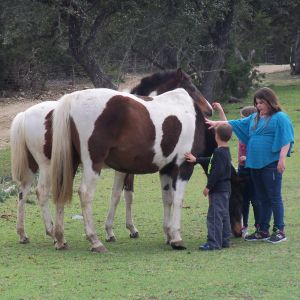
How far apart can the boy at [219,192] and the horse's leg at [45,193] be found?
1.95 metres

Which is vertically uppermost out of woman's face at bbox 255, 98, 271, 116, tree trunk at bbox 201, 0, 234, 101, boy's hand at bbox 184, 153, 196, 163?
woman's face at bbox 255, 98, 271, 116

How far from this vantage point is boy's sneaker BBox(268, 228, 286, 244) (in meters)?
8.55

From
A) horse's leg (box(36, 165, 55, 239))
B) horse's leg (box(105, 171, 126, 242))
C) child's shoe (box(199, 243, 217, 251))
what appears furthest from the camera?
horse's leg (box(105, 171, 126, 242))

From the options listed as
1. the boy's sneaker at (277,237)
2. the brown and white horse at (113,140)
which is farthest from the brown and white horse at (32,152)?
the boy's sneaker at (277,237)

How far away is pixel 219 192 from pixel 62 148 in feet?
5.98

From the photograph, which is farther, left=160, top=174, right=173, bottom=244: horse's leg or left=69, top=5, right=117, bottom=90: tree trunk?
left=69, top=5, right=117, bottom=90: tree trunk

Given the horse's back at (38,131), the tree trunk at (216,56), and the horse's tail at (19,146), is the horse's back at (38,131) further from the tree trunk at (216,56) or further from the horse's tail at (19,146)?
the tree trunk at (216,56)

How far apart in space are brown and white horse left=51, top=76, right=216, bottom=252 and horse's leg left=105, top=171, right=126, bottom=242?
2.67ft

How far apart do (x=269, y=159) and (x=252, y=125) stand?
476 mm

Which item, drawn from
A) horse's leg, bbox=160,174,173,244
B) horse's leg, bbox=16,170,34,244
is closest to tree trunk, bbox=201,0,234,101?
horse's leg, bbox=160,174,173,244

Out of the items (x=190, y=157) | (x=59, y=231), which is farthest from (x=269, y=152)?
(x=59, y=231)

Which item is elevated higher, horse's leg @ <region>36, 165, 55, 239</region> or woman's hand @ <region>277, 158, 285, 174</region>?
woman's hand @ <region>277, 158, 285, 174</region>

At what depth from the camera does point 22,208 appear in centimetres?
917

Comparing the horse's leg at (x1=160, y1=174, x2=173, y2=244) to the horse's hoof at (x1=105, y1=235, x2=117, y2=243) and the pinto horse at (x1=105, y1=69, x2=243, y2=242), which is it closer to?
the pinto horse at (x1=105, y1=69, x2=243, y2=242)
